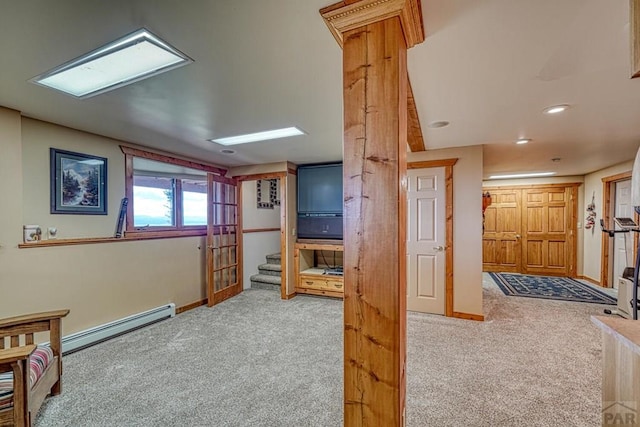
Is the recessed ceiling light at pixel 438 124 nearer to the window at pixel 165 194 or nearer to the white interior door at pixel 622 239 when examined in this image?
the window at pixel 165 194

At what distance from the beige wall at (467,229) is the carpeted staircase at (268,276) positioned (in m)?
A: 2.96

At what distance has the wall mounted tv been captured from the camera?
15.4 ft

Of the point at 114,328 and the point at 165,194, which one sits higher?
the point at 165,194

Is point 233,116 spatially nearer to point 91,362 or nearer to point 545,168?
point 91,362

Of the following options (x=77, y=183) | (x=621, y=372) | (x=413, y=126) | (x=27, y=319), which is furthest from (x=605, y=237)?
(x=77, y=183)

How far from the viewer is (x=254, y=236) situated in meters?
5.66

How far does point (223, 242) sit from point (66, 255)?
6.80 ft

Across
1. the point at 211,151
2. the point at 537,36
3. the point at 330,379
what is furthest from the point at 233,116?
the point at 330,379

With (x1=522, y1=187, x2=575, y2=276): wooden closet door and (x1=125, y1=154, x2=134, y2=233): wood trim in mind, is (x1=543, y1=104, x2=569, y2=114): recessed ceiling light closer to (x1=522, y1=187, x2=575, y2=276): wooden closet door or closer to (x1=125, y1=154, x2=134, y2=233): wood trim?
(x1=125, y1=154, x2=134, y2=233): wood trim

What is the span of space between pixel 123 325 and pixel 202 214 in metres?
2.02

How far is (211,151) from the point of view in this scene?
388 cm

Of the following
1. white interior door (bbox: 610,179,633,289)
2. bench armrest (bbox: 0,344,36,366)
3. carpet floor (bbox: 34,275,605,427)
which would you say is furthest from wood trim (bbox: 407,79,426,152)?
white interior door (bbox: 610,179,633,289)

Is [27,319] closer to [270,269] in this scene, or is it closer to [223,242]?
[223,242]

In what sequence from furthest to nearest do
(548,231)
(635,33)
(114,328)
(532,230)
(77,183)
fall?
(532,230)
(548,231)
(114,328)
(77,183)
(635,33)
